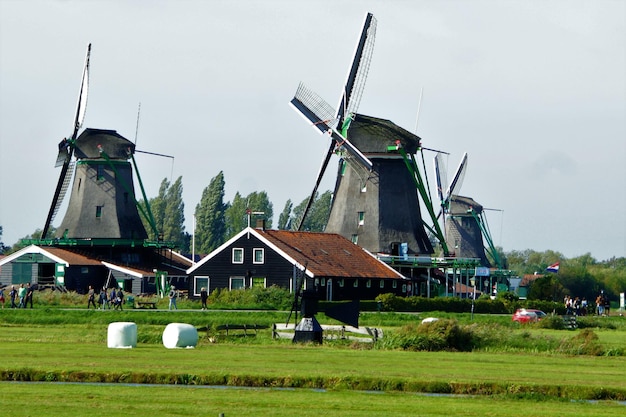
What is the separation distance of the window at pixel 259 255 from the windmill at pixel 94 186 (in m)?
15.2

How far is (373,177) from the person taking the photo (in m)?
79.9

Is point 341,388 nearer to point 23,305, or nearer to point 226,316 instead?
point 226,316

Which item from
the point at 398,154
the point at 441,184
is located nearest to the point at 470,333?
the point at 398,154

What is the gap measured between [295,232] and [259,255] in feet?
14.3

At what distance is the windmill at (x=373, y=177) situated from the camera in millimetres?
78875

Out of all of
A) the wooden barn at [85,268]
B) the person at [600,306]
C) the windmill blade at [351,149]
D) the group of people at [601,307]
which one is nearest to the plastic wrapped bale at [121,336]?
the wooden barn at [85,268]

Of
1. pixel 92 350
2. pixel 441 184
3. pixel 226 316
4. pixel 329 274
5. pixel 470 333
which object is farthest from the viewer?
pixel 441 184

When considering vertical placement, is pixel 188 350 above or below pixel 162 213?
below

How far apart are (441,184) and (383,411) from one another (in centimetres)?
7833

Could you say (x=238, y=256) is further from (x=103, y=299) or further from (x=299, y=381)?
(x=299, y=381)

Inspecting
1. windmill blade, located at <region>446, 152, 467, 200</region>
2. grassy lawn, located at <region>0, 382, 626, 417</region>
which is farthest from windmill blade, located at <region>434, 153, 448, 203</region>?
grassy lawn, located at <region>0, 382, 626, 417</region>

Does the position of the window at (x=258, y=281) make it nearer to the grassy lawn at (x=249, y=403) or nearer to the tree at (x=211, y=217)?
the grassy lawn at (x=249, y=403)

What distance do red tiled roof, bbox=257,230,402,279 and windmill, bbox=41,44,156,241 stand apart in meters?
14.9

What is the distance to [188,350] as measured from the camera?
3647 centimetres
